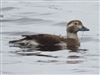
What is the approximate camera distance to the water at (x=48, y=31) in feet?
42.2

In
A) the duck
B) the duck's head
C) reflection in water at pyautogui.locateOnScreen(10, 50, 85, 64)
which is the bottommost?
reflection in water at pyautogui.locateOnScreen(10, 50, 85, 64)

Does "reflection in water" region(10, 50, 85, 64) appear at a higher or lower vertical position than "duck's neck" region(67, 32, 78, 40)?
lower

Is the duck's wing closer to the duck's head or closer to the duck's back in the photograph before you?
the duck's back

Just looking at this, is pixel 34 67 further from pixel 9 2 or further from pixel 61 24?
pixel 9 2

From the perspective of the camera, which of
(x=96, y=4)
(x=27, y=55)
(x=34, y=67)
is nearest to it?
(x=34, y=67)

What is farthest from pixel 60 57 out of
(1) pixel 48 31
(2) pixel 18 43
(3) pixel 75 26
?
(1) pixel 48 31

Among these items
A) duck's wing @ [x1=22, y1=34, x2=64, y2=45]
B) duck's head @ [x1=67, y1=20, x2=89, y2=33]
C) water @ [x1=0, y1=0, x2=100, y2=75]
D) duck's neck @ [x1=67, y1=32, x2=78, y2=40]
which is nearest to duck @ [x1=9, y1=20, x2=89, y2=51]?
duck's wing @ [x1=22, y1=34, x2=64, y2=45]

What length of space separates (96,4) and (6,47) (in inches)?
300

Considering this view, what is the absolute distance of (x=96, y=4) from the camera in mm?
22031

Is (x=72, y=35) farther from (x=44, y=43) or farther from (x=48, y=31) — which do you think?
(x=48, y=31)

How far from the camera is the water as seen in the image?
12.9 meters

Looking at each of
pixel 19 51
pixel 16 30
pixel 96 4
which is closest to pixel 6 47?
Answer: pixel 19 51

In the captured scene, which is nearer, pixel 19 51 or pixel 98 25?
pixel 19 51

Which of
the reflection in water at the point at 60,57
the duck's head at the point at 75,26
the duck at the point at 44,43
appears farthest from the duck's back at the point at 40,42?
the duck's head at the point at 75,26
